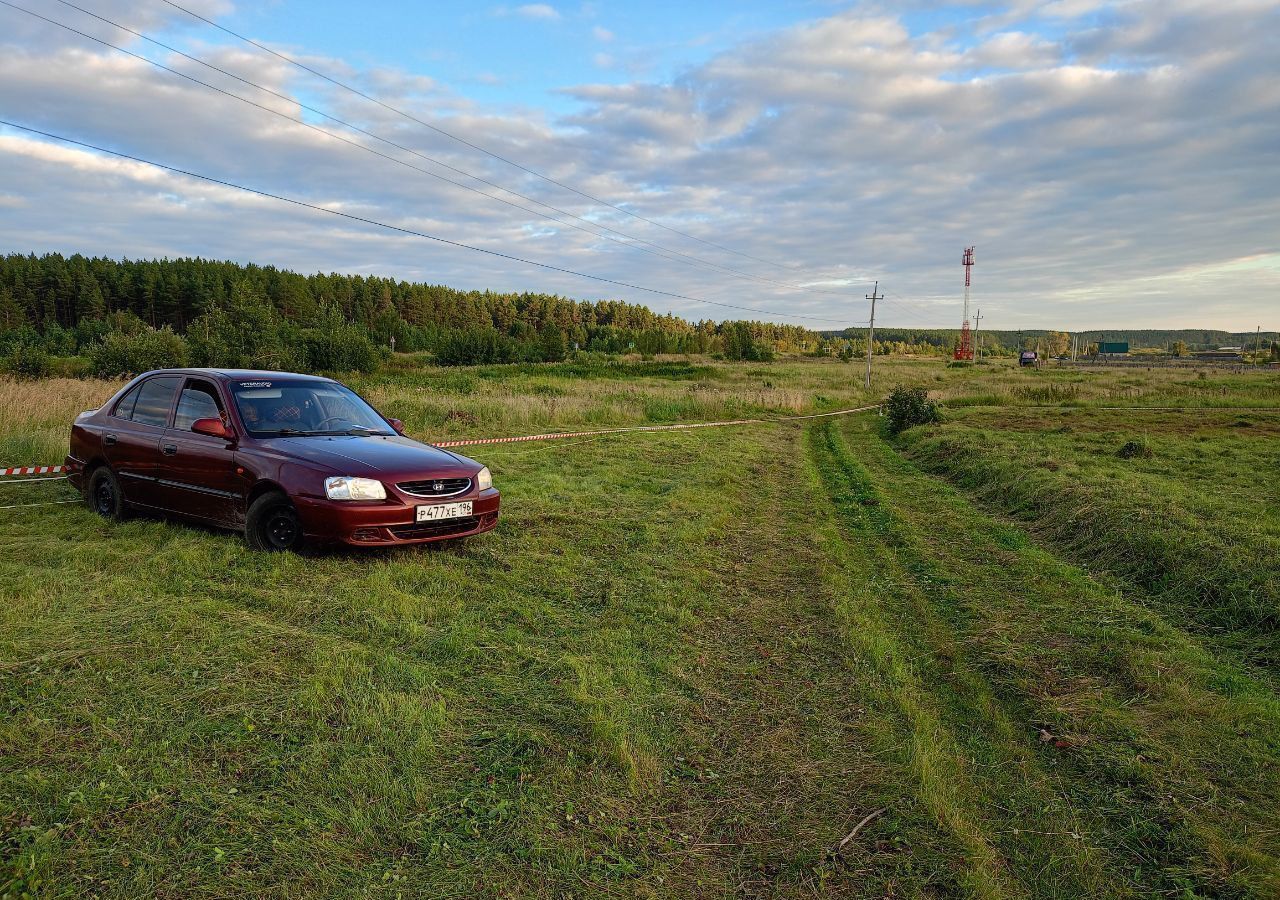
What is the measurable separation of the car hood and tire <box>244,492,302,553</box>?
0.44m

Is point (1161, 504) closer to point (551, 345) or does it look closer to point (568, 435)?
point (568, 435)

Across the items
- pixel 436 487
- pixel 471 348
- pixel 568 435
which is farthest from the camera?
pixel 471 348

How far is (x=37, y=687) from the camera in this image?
387 cm

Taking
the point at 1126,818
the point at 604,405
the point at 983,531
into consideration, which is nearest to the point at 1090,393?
the point at 604,405

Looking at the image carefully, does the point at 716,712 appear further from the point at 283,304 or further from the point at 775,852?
the point at 283,304

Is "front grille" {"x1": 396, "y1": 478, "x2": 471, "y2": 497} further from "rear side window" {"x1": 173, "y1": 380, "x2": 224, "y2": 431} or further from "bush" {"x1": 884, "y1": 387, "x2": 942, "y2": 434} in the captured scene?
"bush" {"x1": 884, "y1": 387, "x2": 942, "y2": 434}

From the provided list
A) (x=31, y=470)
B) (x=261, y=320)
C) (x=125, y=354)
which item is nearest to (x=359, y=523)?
(x=31, y=470)

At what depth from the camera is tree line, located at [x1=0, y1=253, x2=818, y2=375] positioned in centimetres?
3728

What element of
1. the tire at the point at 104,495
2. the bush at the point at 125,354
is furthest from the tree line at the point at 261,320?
the tire at the point at 104,495

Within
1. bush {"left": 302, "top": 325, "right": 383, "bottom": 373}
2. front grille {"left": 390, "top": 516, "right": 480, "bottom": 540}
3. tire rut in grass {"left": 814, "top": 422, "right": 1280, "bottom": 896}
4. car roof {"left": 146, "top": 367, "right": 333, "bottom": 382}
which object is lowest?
tire rut in grass {"left": 814, "top": 422, "right": 1280, "bottom": 896}

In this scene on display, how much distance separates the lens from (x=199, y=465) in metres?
6.84

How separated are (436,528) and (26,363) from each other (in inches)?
1210

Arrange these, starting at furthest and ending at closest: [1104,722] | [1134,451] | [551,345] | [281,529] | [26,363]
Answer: [551,345] < [26,363] < [1134,451] < [281,529] < [1104,722]

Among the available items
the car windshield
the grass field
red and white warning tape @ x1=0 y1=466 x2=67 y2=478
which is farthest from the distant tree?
the car windshield
